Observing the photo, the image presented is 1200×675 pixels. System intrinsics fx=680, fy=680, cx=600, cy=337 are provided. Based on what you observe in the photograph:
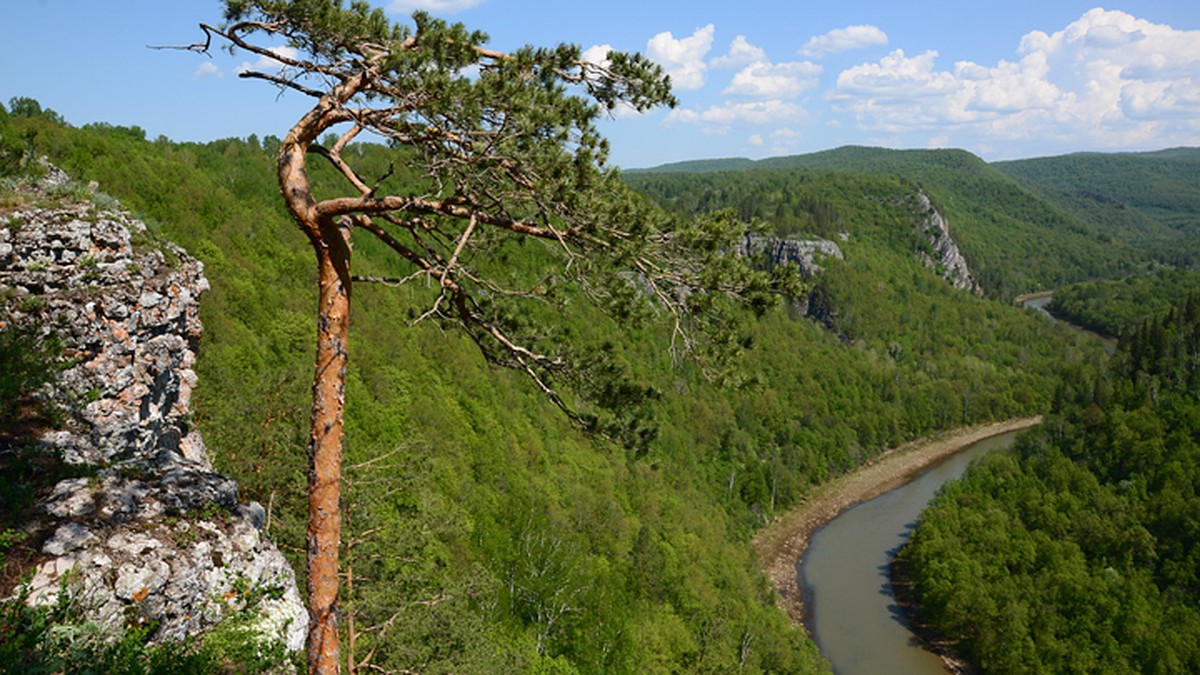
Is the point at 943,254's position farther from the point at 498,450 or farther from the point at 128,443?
the point at 128,443

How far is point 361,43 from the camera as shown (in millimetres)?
5371

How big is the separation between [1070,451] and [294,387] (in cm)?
5966

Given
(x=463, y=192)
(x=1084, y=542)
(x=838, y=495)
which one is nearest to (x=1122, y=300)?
(x=838, y=495)

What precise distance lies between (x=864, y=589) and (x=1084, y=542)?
1436 cm

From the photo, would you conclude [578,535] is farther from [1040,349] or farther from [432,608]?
[1040,349]

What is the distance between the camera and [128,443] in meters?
6.80

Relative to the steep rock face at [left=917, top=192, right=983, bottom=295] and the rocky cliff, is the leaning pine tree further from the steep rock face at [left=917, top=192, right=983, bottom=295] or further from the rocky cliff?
the steep rock face at [left=917, top=192, right=983, bottom=295]

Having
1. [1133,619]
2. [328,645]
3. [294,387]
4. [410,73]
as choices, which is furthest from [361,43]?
[1133,619]

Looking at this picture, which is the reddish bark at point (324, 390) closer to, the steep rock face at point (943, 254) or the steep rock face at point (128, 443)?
the steep rock face at point (128, 443)

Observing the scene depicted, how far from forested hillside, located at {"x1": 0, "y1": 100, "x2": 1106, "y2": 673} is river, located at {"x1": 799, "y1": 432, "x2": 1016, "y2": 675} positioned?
12.9 feet

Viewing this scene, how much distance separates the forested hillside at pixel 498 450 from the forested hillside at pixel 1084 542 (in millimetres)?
10772

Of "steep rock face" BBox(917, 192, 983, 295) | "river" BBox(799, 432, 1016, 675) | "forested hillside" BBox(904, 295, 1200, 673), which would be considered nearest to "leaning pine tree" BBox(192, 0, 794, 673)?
"river" BBox(799, 432, 1016, 675)

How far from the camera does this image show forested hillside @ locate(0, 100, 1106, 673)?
10.9 meters

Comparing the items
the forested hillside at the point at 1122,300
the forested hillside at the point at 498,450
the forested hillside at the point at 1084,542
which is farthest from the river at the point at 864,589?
the forested hillside at the point at 1122,300
